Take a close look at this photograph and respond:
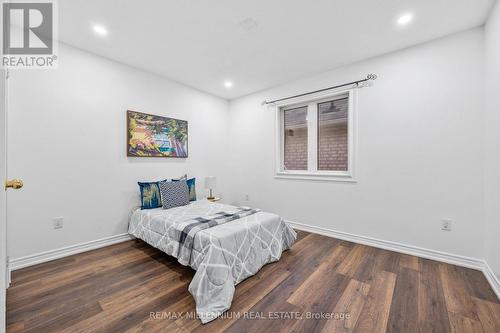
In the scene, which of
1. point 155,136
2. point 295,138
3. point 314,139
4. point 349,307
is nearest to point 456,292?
point 349,307

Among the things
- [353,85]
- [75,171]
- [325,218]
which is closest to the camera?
[75,171]

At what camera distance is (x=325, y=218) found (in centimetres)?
336

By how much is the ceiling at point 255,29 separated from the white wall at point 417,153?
0.25 metres

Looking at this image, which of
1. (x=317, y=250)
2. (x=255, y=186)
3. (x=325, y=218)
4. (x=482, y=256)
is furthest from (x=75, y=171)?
(x=482, y=256)

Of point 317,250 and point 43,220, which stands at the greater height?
point 43,220

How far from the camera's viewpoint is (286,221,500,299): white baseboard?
2.11m

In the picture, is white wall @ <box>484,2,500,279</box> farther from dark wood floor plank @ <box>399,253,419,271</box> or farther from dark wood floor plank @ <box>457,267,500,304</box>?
dark wood floor plank @ <box>399,253,419,271</box>

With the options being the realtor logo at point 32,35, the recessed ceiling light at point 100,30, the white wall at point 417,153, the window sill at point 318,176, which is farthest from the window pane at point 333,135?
the realtor logo at point 32,35

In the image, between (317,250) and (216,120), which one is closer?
(317,250)

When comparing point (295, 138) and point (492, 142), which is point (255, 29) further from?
point (492, 142)

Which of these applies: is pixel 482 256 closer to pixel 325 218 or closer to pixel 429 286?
pixel 429 286

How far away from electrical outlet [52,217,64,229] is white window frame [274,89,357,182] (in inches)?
122

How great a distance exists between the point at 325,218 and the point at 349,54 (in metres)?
2.37

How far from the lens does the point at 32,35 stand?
2.42 meters
